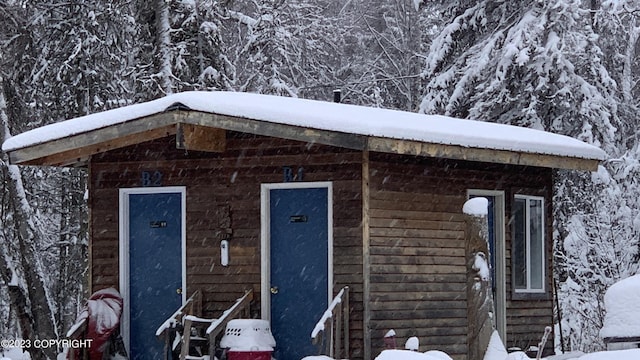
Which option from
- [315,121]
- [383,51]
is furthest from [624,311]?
[383,51]

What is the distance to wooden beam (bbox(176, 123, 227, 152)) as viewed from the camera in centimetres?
1184

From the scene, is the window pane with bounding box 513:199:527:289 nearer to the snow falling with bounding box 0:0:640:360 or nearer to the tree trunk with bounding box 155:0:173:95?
the snow falling with bounding box 0:0:640:360

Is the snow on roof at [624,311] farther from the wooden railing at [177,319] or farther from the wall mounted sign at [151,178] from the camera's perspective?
the wall mounted sign at [151,178]

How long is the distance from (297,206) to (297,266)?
71 cm

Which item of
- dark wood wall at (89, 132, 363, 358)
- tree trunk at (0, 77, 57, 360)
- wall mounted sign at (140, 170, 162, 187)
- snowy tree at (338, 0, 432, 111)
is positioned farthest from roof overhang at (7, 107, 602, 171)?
snowy tree at (338, 0, 432, 111)

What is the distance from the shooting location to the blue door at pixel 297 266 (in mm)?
12352

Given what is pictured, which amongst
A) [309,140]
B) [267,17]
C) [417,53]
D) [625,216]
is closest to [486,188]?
[309,140]

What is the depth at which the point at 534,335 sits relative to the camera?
14648 millimetres

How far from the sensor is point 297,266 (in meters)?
12.5

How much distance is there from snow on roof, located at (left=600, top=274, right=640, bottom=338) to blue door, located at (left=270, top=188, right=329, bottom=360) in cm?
344

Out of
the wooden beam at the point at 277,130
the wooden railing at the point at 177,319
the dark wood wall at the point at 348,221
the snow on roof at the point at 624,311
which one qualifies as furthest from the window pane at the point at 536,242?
the wooden railing at the point at 177,319

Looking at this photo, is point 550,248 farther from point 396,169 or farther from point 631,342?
point 631,342

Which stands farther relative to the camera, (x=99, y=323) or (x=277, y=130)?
(x=99, y=323)

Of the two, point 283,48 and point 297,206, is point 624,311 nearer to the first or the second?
point 297,206
